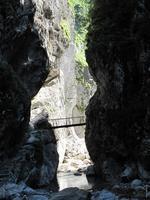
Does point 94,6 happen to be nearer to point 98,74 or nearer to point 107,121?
point 98,74

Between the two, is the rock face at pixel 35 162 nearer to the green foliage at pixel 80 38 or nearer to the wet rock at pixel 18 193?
the wet rock at pixel 18 193

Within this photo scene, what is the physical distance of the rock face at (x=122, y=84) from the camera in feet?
83.4

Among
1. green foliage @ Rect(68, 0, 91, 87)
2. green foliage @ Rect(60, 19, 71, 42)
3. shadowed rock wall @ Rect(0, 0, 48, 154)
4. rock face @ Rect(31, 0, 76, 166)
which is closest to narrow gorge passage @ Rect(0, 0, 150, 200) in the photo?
shadowed rock wall @ Rect(0, 0, 48, 154)

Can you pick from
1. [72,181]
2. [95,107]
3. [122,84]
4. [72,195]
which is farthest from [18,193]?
[95,107]

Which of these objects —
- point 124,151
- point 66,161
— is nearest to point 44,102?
point 66,161

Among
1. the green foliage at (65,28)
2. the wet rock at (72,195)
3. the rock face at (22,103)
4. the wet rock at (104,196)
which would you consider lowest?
the wet rock at (104,196)

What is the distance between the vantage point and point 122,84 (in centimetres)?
2688

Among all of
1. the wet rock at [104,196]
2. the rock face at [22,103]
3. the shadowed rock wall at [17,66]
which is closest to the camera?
the wet rock at [104,196]

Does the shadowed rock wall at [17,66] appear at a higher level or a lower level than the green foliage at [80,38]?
lower

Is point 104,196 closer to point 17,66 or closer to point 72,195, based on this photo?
point 72,195

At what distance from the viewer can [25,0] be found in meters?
Answer: 32.0

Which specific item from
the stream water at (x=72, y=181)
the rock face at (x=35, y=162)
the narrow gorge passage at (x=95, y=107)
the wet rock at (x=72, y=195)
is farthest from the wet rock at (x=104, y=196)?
the stream water at (x=72, y=181)

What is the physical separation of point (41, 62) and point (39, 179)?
9681mm

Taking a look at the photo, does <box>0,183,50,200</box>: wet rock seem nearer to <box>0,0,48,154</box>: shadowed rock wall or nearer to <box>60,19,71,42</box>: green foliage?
<box>0,0,48,154</box>: shadowed rock wall
